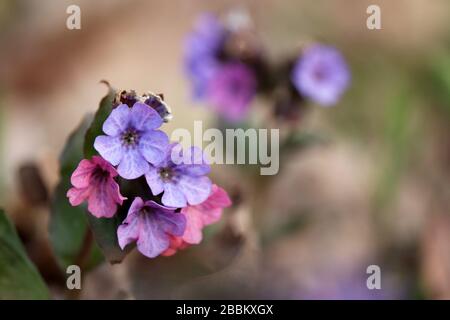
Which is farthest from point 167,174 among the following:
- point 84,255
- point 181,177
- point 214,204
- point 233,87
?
point 233,87

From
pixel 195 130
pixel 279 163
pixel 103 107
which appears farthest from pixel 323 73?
pixel 103 107

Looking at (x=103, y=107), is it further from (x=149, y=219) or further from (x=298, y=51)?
(x=298, y=51)

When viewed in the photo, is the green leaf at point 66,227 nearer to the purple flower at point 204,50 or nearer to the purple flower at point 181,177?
the purple flower at point 181,177

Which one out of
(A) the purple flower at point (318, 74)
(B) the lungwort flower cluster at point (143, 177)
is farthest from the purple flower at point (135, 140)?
(A) the purple flower at point (318, 74)

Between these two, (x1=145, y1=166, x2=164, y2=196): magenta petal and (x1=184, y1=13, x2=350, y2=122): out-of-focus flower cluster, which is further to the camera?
(x1=184, y1=13, x2=350, y2=122): out-of-focus flower cluster

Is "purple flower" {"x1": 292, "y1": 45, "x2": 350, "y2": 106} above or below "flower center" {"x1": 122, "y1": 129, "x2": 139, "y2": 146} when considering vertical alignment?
above

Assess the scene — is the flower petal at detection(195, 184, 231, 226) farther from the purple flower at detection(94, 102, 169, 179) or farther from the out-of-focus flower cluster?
the out-of-focus flower cluster

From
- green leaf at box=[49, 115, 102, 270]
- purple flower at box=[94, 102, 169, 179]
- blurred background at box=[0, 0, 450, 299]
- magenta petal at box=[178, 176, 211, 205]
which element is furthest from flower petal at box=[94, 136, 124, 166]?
blurred background at box=[0, 0, 450, 299]

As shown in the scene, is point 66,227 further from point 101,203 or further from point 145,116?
point 145,116
